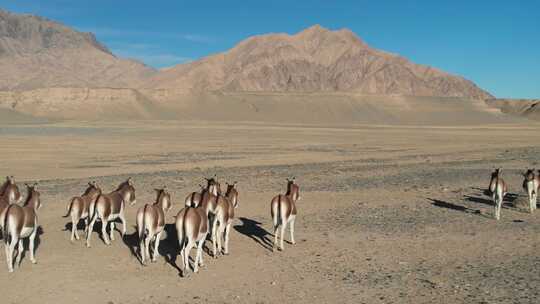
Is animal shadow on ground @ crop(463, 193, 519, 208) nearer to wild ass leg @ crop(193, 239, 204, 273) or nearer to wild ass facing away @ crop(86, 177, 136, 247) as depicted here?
wild ass leg @ crop(193, 239, 204, 273)

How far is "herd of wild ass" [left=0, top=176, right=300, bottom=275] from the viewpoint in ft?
35.6

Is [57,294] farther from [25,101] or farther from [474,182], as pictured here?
[25,101]

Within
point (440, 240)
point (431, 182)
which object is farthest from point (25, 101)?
point (440, 240)

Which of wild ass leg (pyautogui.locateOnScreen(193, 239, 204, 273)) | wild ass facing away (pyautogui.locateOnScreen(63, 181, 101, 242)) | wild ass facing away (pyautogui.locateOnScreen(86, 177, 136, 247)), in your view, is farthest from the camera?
wild ass facing away (pyautogui.locateOnScreen(63, 181, 101, 242))

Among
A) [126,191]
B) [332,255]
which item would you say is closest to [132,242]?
[126,191]

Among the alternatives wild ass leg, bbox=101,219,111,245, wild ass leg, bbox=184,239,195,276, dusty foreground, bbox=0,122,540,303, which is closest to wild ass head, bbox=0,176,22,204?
dusty foreground, bbox=0,122,540,303

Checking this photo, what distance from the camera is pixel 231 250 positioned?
527 inches

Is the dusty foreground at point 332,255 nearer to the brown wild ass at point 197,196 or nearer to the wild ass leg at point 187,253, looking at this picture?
the wild ass leg at point 187,253

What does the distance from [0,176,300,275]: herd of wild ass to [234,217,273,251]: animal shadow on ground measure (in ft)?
1.81

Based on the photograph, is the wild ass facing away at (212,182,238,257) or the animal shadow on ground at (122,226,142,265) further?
the animal shadow on ground at (122,226,142,265)

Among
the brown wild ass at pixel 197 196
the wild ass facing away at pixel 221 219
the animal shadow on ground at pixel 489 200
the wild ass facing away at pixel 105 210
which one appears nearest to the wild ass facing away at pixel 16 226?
the wild ass facing away at pixel 105 210

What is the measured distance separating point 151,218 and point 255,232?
4517mm

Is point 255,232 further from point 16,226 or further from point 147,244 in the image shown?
point 16,226

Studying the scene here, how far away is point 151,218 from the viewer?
11438 mm
